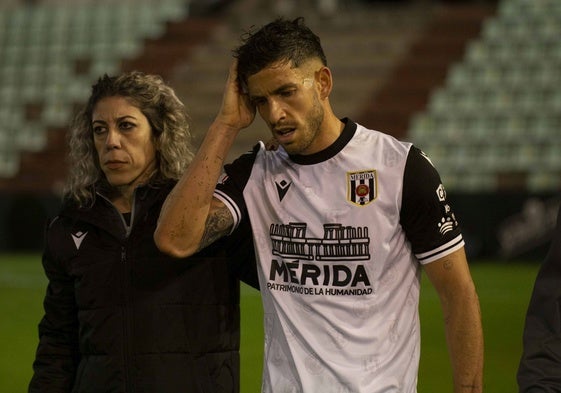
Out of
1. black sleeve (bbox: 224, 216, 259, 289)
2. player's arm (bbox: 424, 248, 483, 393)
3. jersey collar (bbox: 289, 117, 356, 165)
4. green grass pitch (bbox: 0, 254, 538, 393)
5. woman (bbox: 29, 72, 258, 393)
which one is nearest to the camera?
player's arm (bbox: 424, 248, 483, 393)

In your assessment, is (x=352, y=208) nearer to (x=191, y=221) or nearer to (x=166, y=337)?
(x=191, y=221)

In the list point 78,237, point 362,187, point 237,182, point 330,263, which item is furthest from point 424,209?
point 78,237

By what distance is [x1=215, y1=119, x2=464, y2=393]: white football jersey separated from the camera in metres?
3.12

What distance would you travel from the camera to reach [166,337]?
3.35 meters

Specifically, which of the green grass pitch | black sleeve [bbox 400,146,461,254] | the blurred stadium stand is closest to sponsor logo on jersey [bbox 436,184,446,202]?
black sleeve [bbox 400,146,461,254]

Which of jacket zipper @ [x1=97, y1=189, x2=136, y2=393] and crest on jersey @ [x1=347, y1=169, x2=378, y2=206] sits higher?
crest on jersey @ [x1=347, y1=169, x2=378, y2=206]

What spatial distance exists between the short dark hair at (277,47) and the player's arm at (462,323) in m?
0.76

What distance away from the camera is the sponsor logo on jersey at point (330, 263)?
3.15 metres

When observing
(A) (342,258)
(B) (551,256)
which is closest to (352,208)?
(A) (342,258)

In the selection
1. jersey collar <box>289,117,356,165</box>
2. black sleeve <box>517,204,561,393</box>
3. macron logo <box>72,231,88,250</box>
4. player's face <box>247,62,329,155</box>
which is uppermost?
player's face <box>247,62,329,155</box>

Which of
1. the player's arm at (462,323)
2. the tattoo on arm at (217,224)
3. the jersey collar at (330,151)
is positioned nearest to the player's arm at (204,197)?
the tattoo on arm at (217,224)

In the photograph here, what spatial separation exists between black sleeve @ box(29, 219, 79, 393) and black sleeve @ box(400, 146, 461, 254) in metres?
1.16

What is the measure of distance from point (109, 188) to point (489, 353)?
19.3ft

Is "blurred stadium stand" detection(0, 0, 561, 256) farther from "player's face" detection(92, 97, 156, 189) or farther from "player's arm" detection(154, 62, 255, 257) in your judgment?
"player's arm" detection(154, 62, 255, 257)
